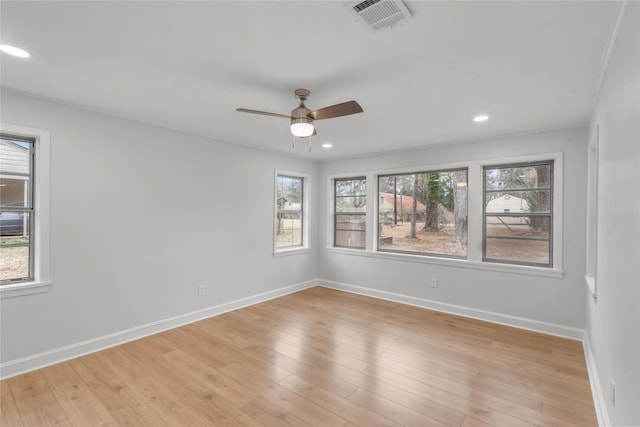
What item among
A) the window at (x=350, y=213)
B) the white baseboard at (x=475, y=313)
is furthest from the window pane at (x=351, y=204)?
the white baseboard at (x=475, y=313)

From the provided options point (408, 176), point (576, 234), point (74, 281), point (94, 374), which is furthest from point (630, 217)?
point (74, 281)

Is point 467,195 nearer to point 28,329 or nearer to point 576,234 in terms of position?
point 576,234

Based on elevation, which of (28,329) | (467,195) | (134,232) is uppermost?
(467,195)

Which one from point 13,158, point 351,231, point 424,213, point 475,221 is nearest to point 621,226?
point 475,221

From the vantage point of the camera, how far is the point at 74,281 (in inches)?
119

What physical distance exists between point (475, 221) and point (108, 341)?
478 centimetres

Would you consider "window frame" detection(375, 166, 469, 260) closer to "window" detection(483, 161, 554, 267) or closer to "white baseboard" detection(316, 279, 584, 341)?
"window" detection(483, 161, 554, 267)

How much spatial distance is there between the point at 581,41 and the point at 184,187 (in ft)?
13.3

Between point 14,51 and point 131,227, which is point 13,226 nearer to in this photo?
point 131,227

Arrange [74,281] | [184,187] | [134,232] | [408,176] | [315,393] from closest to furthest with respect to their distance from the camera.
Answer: [315,393] → [74,281] → [134,232] → [184,187] → [408,176]

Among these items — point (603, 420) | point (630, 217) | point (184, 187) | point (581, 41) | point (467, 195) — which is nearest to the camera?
point (630, 217)

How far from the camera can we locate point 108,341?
3240mm

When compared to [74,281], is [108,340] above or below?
below

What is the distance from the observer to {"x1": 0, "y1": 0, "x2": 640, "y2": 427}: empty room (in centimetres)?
173
